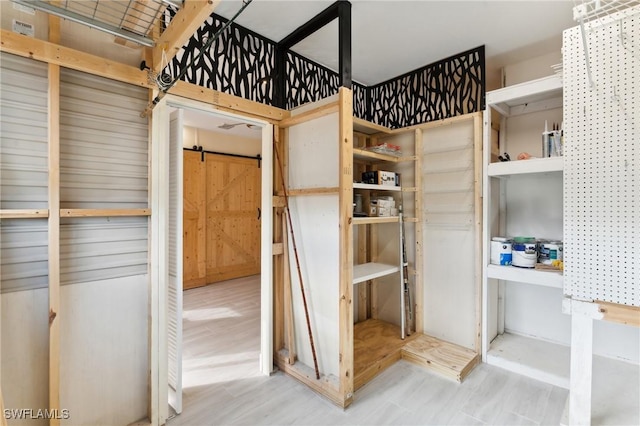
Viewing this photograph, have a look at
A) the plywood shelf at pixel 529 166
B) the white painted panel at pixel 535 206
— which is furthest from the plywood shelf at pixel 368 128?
the white painted panel at pixel 535 206

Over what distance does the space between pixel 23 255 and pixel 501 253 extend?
3418 mm

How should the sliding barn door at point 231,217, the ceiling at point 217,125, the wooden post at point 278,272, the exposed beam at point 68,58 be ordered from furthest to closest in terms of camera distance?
the sliding barn door at point 231,217, the ceiling at point 217,125, the wooden post at point 278,272, the exposed beam at point 68,58

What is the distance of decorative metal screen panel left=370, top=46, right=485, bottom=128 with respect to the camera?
115 inches

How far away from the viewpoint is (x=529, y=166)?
248 cm

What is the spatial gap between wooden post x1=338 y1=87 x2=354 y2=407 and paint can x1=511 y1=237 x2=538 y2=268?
1.52m

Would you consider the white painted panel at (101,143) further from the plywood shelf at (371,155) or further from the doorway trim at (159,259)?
the plywood shelf at (371,155)

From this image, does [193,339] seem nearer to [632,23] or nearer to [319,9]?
[319,9]

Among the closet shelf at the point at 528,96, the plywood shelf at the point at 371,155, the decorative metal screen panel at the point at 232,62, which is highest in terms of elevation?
the decorative metal screen panel at the point at 232,62

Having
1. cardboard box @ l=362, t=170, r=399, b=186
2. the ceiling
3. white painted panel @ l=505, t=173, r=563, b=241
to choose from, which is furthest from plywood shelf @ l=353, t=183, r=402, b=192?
the ceiling

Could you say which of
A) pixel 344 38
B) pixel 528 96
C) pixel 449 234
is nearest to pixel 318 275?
pixel 449 234

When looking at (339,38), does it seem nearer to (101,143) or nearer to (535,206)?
(101,143)

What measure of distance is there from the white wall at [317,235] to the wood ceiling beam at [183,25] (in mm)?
1152

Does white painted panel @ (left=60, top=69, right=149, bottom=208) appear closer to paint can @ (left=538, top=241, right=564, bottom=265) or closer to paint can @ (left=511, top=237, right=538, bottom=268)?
paint can @ (left=511, top=237, right=538, bottom=268)

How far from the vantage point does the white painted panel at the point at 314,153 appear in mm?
2332
